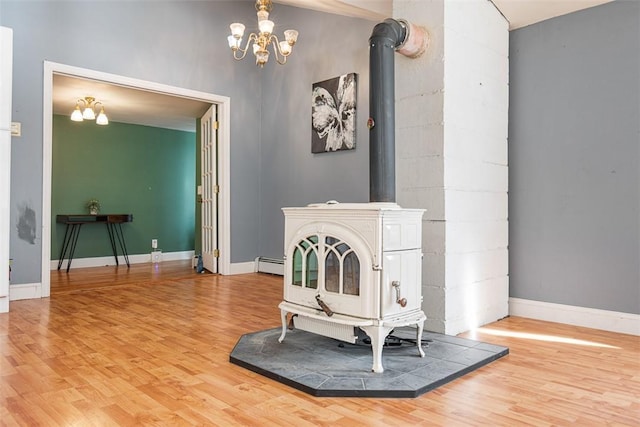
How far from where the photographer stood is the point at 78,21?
14.2ft

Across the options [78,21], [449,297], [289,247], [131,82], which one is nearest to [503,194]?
[449,297]

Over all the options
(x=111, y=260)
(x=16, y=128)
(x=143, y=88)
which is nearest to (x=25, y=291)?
(x=16, y=128)

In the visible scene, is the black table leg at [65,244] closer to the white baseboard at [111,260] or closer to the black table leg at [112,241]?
the white baseboard at [111,260]

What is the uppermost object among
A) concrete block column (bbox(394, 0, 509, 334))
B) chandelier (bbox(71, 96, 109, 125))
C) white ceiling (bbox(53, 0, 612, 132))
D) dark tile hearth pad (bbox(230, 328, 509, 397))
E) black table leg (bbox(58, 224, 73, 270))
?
white ceiling (bbox(53, 0, 612, 132))

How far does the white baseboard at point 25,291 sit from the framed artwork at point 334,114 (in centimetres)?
290

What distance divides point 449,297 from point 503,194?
99 centimetres

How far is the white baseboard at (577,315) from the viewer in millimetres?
2959

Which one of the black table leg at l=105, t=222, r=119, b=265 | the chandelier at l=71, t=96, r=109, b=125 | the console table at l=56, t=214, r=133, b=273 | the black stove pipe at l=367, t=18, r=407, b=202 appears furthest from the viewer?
the black table leg at l=105, t=222, r=119, b=265

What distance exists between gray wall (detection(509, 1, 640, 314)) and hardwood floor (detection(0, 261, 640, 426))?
37cm

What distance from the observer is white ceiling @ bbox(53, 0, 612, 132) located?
10.6 feet

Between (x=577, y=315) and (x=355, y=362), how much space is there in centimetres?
178

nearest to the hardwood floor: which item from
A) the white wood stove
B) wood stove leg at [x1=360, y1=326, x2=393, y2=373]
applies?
wood stove leg at [x1=360, y1=326, x2=393, y2=373]

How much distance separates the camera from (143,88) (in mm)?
4766

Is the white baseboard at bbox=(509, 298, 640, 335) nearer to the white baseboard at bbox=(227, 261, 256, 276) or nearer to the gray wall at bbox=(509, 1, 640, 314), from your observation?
the gray wall at bbox=(509, 1, 640, 314)
